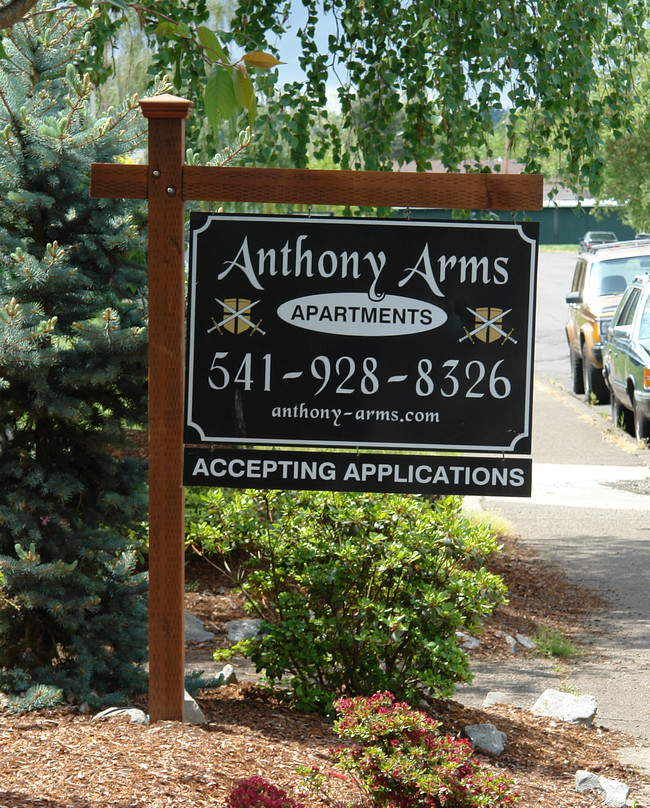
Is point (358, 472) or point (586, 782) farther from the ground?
point (358, 472)

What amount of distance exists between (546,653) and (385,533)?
2023 mm

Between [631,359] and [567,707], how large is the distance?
8.35 m

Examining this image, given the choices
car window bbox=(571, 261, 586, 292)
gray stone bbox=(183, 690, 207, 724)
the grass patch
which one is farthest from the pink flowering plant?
car window bbox=(571, 261, 586, 292)

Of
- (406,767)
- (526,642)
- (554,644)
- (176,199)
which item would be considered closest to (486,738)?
(406,767)

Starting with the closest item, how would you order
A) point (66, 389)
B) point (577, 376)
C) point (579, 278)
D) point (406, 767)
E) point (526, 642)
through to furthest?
1. point (406, 767)
2. point (66, 389)
3. point (526, 642)
4. point (577, 376)
5. point (579, 278)

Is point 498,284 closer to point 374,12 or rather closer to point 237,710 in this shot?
point 237,710

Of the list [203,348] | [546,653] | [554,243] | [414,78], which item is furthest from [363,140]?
[554,243]

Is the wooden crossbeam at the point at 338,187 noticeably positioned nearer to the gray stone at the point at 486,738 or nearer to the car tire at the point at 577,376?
the gray stone at the point at 486,738

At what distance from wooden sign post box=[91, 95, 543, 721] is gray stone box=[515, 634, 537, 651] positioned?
3201mm

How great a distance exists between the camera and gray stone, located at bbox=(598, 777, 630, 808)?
3836 millimetres

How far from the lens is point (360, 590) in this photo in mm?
4492

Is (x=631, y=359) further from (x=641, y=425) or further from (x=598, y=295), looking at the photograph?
(x=598, y=295)

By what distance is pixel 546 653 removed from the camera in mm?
6117

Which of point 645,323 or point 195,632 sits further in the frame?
point 645,323
